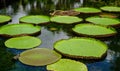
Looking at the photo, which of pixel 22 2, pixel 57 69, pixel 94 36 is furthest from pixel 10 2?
Answer: pixel 57 69

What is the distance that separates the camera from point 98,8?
5449 mm

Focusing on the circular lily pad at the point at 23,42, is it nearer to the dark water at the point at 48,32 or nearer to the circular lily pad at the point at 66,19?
the dark water at the point at 48,32

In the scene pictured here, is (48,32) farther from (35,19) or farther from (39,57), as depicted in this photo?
(39,57)

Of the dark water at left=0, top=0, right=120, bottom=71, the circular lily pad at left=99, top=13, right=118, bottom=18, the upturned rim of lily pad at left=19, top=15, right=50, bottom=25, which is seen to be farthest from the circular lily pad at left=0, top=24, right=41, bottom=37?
the circular lily pad at left=99, top=13, right=118, bottom=18

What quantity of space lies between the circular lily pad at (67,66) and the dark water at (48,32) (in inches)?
3.7

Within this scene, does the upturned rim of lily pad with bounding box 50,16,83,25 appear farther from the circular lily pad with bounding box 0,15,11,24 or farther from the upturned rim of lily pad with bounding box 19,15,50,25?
the circular lily pad with bounding box 0,15,11,24

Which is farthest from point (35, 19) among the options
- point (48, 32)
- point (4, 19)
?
point (48, 32)

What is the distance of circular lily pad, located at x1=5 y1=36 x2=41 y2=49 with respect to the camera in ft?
10.7

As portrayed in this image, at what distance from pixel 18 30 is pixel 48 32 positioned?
532mm

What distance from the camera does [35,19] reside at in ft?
14.8

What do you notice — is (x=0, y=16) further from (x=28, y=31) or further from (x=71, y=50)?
(x=71, y=50)

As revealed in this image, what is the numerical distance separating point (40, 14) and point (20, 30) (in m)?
1.15

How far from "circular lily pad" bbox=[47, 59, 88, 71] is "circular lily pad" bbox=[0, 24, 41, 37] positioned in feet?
3.60

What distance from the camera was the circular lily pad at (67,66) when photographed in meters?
2.65
